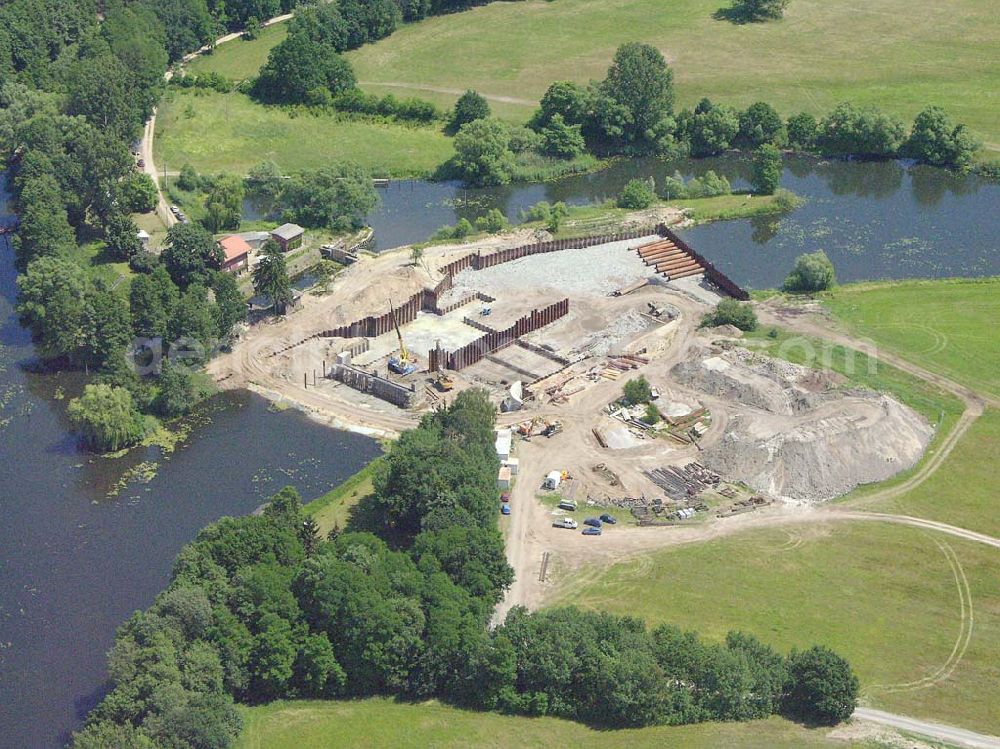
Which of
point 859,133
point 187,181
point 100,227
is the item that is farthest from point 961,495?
point 187,181

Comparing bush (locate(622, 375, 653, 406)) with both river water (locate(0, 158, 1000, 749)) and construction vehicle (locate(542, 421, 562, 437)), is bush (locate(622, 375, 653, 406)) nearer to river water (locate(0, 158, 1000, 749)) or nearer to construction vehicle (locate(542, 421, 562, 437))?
construction vehicle (locate(542, 421, 562, 437))

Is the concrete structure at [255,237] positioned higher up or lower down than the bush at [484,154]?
lower down

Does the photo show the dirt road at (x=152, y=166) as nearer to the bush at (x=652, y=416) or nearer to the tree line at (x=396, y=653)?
the bush at (x=652, y=416)

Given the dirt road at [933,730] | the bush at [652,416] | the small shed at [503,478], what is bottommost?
the dirt road at [933,730]

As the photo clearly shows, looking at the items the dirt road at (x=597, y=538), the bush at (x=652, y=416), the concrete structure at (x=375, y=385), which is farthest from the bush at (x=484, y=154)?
the bush at (x=652, y=416)

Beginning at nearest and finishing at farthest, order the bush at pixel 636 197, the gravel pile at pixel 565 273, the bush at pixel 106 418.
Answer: the bush at pixel 106 418 < the gravel pile at pixel 565 273 < the bush at pixel 636 197
